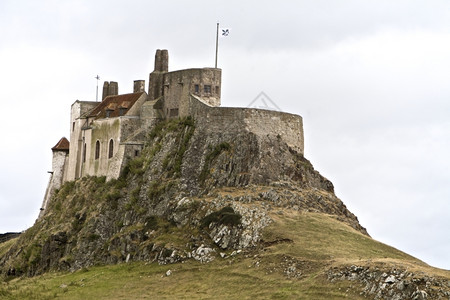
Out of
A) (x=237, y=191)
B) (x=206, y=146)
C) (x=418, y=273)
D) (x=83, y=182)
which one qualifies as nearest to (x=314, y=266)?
(x=418, y=273)

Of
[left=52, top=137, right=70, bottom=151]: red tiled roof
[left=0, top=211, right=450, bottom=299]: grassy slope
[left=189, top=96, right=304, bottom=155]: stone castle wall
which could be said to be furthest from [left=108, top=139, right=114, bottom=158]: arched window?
[left=0, top=211, right=450, bottom=299]: grassy slope

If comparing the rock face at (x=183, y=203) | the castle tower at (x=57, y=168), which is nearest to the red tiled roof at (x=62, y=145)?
the castle tower at (x=57, y=168)

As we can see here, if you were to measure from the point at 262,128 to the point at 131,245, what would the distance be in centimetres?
1663

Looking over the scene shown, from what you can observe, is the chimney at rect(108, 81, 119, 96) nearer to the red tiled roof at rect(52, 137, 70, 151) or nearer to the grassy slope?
the red tiled roof at rect(52, 137, 70, 151)

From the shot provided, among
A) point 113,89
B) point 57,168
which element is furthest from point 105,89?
point 57,168

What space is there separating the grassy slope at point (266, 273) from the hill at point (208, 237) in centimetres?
11

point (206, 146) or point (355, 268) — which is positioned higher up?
point (206, 146)

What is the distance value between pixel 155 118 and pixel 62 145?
18.8 metres

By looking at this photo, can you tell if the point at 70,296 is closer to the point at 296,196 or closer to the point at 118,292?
the point at 118,292

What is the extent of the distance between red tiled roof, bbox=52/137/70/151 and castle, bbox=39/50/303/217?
359cm

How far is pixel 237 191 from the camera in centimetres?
10425

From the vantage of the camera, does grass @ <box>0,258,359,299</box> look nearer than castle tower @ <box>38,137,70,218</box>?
Yes

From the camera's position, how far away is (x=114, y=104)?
122 metres

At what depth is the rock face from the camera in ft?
328
